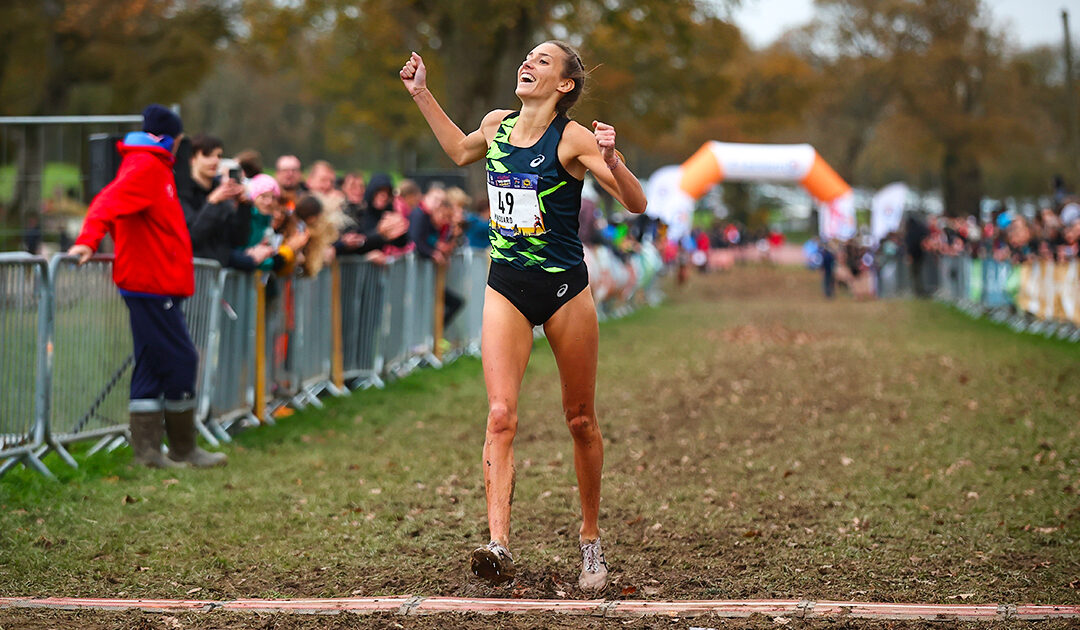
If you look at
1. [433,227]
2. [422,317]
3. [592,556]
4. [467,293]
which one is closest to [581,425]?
[592,556]

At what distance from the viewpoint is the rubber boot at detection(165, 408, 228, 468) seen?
8.07 m

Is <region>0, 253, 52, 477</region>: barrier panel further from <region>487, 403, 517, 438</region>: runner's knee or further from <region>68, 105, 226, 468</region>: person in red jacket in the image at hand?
<region>487, 403, 517, 438</region>: runner's knee

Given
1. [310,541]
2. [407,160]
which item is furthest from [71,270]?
[407,160]

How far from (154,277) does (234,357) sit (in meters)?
1.73

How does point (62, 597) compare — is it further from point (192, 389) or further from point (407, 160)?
point (407, 160)

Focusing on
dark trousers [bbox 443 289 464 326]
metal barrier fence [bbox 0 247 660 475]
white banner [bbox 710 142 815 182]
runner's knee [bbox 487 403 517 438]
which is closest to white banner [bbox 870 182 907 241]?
white banner [bbox 710 142 815 182]

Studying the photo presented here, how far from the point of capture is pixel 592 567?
542 cm

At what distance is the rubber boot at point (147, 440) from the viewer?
7980mm

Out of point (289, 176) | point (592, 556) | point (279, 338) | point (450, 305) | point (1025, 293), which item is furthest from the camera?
point (1025, 293)

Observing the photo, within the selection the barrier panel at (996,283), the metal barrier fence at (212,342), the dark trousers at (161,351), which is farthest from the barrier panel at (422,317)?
the barrier panel at (996,283)

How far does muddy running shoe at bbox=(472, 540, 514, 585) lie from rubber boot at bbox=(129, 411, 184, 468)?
3550mm

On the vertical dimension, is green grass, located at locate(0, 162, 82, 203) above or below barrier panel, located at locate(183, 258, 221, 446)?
above

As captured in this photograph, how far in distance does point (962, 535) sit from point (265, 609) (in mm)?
3380

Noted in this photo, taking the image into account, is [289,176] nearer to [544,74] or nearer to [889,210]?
[544,74]
